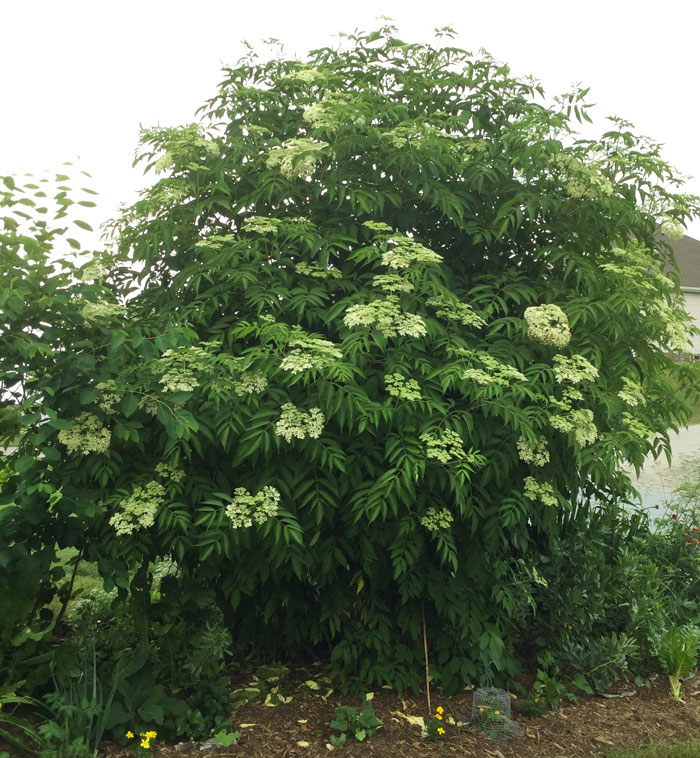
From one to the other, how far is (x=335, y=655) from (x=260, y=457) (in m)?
1.19

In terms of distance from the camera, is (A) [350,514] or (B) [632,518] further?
(B) [632,518]

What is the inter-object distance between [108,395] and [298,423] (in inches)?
34.0

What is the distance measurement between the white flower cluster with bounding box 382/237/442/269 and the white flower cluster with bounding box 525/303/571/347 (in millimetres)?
532

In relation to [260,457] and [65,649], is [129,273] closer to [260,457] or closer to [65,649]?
[260,457]

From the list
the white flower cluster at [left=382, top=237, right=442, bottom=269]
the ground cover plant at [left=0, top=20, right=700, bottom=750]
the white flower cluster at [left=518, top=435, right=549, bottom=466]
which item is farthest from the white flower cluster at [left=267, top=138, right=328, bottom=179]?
the white flower cluster at [left=518, top=435, right=549, bottom=466]

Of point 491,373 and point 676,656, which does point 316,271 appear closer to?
point 491,373

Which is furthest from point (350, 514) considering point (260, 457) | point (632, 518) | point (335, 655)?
point (632, 518)

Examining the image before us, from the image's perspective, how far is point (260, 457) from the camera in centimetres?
330

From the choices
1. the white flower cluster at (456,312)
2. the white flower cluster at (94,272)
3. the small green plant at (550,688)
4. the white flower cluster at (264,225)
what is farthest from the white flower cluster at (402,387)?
the small green plant at (550,688)

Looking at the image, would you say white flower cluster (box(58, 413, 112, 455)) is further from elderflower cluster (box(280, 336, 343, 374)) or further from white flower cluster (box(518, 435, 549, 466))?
white flower cluster (box(518, 435, 549, 466))

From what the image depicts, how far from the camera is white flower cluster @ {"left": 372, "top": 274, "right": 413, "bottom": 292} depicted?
326 centimetres

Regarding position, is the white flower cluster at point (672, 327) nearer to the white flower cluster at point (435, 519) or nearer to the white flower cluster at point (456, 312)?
the white flower cluster at point (456, 312)

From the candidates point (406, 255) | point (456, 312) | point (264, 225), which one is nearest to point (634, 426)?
point (456, 312)

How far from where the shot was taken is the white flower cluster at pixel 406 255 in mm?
3291
